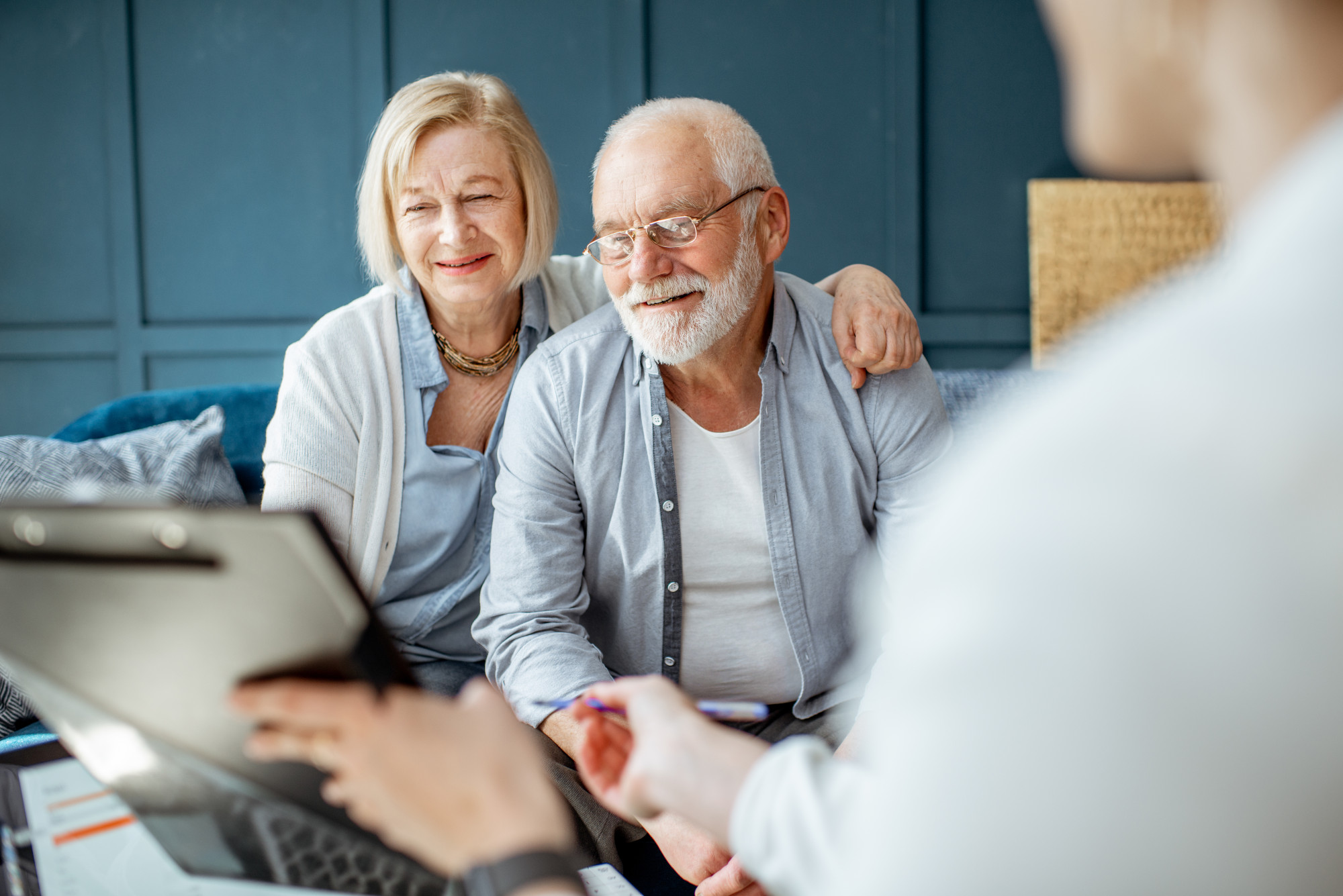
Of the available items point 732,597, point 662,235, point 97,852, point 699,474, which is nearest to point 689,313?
point 662,235

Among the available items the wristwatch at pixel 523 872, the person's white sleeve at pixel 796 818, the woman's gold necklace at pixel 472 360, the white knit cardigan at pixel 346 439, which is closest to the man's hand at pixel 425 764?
the wristwatch at pixel 523 872

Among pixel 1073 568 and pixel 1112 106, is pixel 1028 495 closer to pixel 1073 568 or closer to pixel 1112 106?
pixel 1073 568

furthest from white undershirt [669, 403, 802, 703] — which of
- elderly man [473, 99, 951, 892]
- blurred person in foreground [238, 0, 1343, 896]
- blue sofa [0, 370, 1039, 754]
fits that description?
blurred person in foreground [238, 0, 1343, 896]

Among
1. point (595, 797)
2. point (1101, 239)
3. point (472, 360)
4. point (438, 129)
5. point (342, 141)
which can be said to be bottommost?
point (595, 797)

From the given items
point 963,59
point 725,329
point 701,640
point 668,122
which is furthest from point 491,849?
point 963,59

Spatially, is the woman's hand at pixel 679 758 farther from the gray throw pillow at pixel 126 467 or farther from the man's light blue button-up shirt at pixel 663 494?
the gray throw pillow at pixel 126 467

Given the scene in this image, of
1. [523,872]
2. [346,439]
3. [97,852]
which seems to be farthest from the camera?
[346,439]

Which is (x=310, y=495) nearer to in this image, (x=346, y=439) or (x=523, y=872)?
(x=346, y=439)

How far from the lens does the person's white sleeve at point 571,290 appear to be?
1.97m

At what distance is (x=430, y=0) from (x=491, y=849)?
12.6ft

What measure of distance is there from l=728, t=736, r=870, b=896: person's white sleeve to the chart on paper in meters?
0.43

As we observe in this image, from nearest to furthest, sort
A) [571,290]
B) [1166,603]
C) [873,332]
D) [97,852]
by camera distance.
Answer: [1166,603]
[97,852]
[873,332]
[571,290]

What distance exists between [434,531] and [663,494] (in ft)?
1.61

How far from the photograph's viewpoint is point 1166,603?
36 cm
